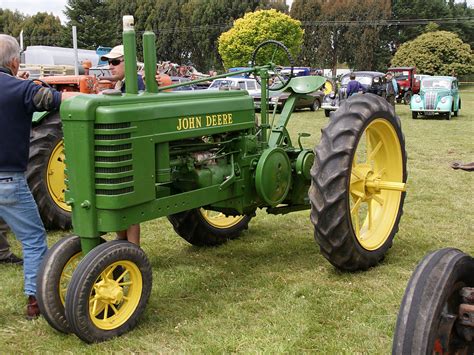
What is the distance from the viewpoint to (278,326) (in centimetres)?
352

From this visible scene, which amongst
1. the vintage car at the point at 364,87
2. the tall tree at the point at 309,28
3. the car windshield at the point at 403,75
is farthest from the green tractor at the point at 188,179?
the tall tree at the point at 309,28

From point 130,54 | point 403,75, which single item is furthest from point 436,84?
point 130,54

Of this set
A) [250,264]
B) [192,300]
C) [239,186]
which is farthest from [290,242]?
[192,300]

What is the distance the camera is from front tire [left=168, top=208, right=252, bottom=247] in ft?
A: 16.4

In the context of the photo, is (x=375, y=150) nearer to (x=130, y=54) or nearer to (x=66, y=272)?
(x=130, y=54)

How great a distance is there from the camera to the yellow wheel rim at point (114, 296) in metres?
3.24

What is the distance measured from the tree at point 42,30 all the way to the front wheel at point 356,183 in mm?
61634

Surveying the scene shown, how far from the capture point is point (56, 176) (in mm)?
5770

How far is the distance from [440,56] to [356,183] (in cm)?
4578

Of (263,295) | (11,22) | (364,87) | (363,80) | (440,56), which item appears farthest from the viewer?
(11,22)

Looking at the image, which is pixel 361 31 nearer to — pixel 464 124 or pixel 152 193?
pixel 464 124

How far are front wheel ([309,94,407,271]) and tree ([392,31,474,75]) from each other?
4392cm

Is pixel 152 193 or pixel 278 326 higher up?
pixel 152 193

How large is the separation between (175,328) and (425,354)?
1.93m
